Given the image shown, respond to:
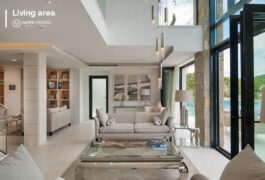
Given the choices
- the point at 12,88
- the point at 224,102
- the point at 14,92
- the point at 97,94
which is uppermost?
the point at 12,88

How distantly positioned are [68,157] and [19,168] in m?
2.46

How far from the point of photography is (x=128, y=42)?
4.00 m

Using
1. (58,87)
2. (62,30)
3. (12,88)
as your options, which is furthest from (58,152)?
(12,88)

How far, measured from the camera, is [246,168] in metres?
1.00

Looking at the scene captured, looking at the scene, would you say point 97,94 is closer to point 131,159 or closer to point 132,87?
point 132,87

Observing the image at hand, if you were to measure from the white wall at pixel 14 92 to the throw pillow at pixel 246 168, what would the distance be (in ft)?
27.2

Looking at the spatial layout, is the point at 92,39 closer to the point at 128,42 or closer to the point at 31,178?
the point at 128,42

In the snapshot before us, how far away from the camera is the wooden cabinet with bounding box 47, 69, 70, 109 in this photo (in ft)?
24.0

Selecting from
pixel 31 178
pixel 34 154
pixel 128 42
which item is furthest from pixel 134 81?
pixel 31 178

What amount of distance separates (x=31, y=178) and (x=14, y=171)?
0.41 feet

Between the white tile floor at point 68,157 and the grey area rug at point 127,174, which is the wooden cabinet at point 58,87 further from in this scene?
the grey area rug at point 127,174

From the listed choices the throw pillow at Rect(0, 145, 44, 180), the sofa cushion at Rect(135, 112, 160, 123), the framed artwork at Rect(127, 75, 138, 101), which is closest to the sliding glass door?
the throw pillow at Rect(0, 145, 44, 180)

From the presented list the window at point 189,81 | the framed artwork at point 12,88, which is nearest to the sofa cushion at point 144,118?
the window at point 189,81

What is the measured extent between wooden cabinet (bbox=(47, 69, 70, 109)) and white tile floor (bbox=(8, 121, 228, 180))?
3.01 metres
